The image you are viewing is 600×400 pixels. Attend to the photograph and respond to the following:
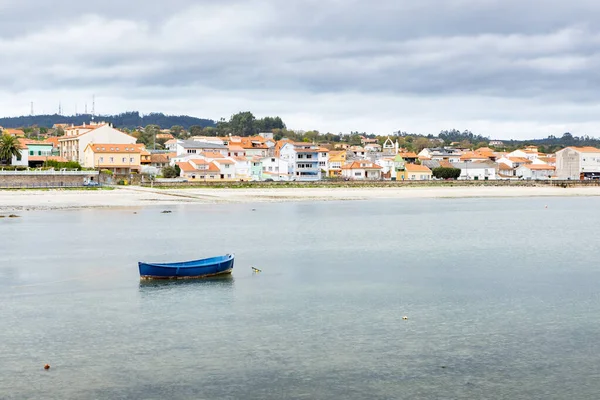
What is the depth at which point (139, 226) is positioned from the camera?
40219 millimetres

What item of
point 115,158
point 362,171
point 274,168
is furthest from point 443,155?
point 115,158

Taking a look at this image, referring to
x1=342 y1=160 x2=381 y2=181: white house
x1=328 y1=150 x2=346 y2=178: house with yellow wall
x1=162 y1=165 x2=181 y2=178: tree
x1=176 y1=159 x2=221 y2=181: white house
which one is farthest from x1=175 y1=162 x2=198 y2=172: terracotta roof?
x1=328 y1=150 x2=346 y2=178: house with yellow wall

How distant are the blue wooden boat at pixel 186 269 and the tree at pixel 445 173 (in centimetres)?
8037

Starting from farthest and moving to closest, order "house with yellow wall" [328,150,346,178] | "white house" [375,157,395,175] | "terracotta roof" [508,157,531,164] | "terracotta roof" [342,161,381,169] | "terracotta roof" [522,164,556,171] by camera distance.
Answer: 1. "terracotta roof" [508,157,531,164]
2. "terracotta roof" [522,164,556,171]
3. "house with yellow wall" [328,150,346,178]
4. "white house" [375,157,395,175]
5. "terracotta roof" [342,161,381,169]

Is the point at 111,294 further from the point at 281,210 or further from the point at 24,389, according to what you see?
the point at 281,210

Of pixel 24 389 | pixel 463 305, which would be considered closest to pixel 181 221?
pixel 463 305

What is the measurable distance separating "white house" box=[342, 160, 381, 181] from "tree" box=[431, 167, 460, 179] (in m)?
8.56

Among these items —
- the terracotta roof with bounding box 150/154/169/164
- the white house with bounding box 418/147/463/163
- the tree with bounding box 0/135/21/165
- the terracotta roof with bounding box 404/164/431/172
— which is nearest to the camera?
the tree with bounding box 0/135/21/165

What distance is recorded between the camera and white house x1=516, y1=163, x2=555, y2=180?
374ft

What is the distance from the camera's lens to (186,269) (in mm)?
22766

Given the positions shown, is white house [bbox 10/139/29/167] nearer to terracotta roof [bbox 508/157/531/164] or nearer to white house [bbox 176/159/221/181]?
white house [bbox 176/159/221/181]

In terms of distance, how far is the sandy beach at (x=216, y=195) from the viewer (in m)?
56.1

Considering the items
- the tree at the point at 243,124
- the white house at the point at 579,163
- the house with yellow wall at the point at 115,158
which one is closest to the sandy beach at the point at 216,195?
the house with yellow wall at the point at 115,158

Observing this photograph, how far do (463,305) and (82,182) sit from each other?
60.7 m
